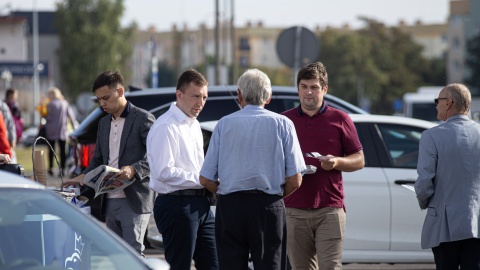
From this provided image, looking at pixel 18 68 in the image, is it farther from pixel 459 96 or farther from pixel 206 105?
pixel 459 96

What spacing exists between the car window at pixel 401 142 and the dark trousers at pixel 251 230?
142 inches

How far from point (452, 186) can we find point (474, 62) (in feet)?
319

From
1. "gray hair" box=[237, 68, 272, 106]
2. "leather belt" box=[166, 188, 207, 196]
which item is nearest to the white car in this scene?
"leather belt" box=[166, 188, 207, 196]

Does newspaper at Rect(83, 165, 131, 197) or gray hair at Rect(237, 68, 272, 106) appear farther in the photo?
newspaper at Rect(83, 165, 131, 197)

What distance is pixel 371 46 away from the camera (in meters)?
117

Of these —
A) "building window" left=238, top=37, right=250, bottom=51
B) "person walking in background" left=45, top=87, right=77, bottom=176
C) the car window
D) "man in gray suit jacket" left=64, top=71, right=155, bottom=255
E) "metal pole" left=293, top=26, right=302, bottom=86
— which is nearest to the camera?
"man in gray suit jacket" left=64, top=71, right=155, bottom=255

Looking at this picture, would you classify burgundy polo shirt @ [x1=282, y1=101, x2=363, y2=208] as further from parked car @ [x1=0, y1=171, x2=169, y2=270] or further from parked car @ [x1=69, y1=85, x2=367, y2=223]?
parked car @ [x1=69, y1=85, x2=367, y2=223]

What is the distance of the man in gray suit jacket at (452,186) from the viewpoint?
24.3 ft

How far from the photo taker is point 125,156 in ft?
26.0

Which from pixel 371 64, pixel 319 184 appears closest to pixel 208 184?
pixel 319 184

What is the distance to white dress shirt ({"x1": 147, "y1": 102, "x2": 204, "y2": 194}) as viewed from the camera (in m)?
7.28

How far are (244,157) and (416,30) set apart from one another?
7292 inches

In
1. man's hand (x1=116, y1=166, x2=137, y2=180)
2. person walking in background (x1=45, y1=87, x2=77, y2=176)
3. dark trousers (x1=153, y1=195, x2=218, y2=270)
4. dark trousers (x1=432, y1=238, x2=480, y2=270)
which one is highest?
man's hand (x1=116, y1=166, x2=137, y2=180)

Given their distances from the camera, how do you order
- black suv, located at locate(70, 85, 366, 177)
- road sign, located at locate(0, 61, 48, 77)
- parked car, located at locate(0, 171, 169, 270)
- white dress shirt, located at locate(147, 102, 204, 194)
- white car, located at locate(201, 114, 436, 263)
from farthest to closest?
road sign, located at locate(0, 61, 48, 77), black suv, located at locate(70, 85, 366, 177), white car, located at locate(201, 114, 436, 263), white dress shirt, located at locate(147, 102, 204, 194), parked car, located at locate(0, 171, 169, 270)
